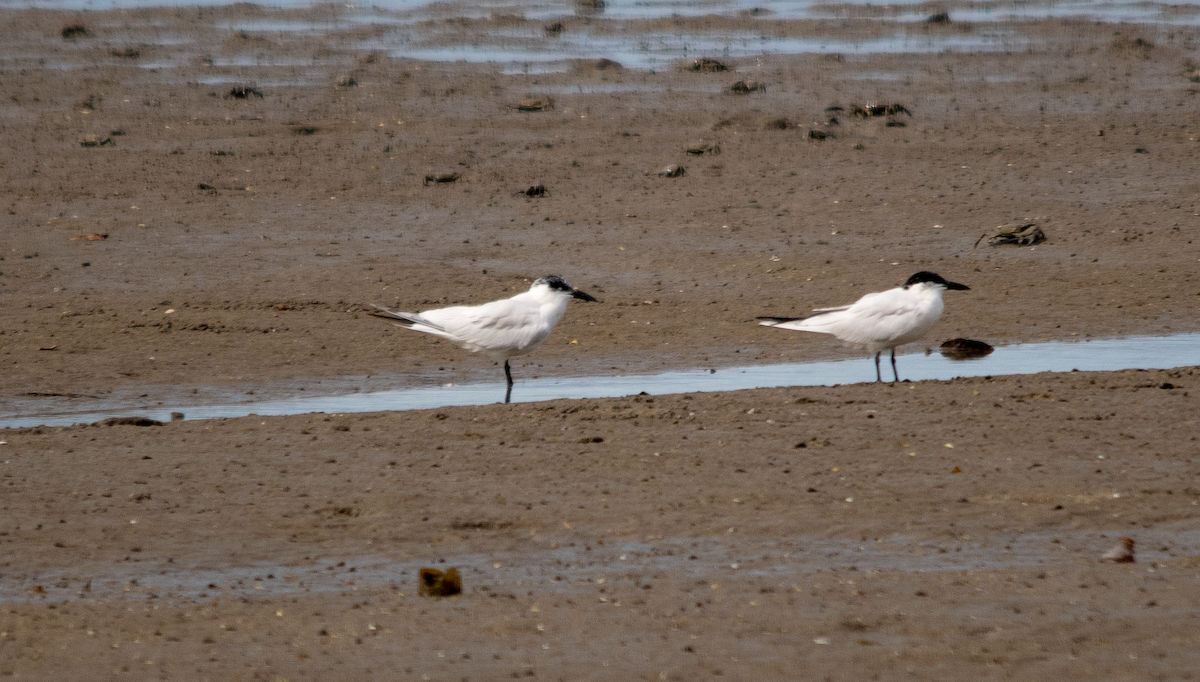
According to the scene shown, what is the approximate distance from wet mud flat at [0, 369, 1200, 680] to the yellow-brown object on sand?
2.1 inches

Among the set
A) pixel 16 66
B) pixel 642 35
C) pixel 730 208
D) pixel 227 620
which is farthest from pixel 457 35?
pixel 227 620

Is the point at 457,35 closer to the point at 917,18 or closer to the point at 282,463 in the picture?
the point at 917,18

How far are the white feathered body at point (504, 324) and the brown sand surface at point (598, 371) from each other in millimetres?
598

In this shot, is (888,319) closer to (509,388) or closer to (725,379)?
(725,379)

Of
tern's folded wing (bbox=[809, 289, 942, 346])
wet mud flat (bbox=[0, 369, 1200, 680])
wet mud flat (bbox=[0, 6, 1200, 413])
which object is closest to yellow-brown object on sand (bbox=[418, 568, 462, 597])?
wet mud flat (bbox=[0, 369, 1200, 680])

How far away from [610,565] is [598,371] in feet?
13.5

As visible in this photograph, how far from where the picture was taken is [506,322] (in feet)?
29.3

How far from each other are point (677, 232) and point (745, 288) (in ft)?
4.86

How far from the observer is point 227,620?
16.5ft

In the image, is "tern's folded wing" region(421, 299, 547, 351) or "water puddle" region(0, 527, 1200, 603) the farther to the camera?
"tern's folded wing" region(421, 299, 547, 351)

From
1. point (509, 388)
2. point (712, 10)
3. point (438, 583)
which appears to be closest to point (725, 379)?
point (509, 388)

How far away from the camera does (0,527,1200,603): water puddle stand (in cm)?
538

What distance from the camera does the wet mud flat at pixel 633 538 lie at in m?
4.75

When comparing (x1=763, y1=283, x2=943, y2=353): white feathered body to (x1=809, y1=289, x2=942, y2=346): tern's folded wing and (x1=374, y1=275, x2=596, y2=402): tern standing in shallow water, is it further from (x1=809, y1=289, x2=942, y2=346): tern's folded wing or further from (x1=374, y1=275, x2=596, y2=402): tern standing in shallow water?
(x1=374, y1=275, x2=596, y2=402): tern standing in shallow water
